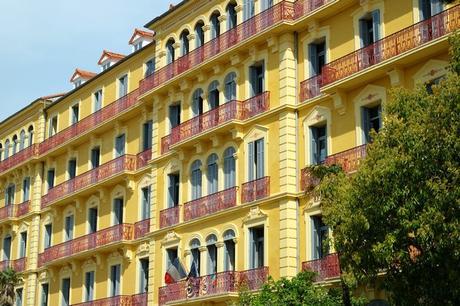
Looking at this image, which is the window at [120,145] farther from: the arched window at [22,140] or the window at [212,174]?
the arched window at [22,140]

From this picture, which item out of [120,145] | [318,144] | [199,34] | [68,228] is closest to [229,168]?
[318,144]

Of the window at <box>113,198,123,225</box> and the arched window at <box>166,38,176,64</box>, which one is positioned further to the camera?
the window at <box>113,198,123,225</box>

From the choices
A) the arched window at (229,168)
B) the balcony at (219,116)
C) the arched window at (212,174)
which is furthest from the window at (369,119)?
the arched window at (212,174)

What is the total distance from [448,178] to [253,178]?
14870 millimetres

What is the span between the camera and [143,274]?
42906 mm

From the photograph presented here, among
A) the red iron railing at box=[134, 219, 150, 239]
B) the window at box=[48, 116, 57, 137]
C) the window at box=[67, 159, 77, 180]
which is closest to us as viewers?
the red iron railing at box=[134, 219, 150, 239]

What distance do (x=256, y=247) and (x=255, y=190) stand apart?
7.33ft

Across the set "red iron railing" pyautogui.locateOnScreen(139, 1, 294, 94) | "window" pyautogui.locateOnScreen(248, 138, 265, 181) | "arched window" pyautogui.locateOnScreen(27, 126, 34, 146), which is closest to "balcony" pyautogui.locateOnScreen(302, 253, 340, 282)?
"window" pyautogui.locateOnScreen(248, 138, 265, 181)

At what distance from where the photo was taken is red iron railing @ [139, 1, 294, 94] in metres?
35.6

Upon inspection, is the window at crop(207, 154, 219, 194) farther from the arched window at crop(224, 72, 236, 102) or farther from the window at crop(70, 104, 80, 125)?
the window at crop(70, 104, 80, 125)

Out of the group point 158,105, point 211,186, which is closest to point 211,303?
point 211,186

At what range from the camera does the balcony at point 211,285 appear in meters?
34.5

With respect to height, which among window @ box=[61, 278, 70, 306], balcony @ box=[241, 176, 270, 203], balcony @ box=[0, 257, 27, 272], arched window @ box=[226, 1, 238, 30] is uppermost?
arched window @ box=[226, 1, 238, 30]

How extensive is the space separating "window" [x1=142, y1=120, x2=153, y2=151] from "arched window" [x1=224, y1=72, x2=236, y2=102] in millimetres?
7026
